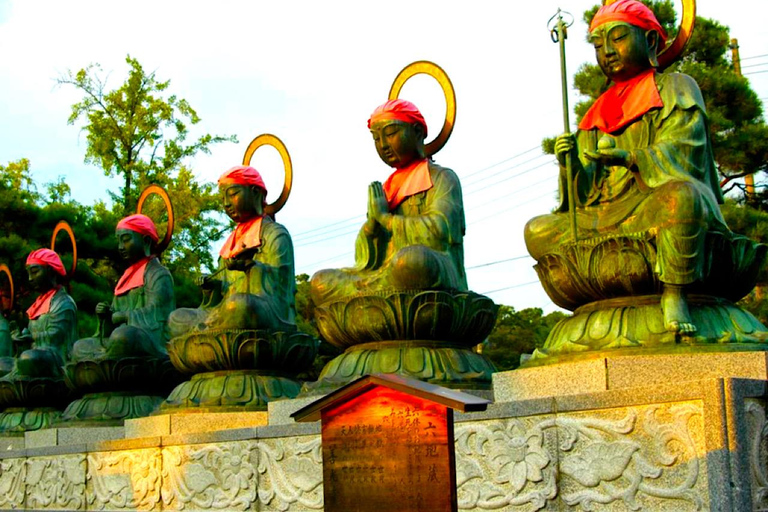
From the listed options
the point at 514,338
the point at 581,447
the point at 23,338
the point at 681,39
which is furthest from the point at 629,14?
the point at 514,338

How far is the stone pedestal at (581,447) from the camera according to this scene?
14.9 feet

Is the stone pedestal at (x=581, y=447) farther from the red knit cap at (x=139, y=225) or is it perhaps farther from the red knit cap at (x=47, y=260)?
the red knit cap at (x=47, y=260)

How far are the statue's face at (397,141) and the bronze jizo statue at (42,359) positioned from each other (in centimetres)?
511

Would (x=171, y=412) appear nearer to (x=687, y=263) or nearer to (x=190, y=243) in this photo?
(x=687, y=263)

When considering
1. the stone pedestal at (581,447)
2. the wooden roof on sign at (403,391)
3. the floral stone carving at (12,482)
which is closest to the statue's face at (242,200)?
the stone pedestal at (581,447)

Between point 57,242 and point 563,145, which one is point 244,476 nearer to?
point 563,145

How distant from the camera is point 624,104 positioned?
6195mm

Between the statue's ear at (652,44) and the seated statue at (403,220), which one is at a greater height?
the statue's ear at (652,44)

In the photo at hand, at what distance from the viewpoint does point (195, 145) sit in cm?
2227

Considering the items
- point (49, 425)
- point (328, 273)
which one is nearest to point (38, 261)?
point (49, 425)

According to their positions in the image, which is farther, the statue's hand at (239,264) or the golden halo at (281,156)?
the golden halo at (281,156)

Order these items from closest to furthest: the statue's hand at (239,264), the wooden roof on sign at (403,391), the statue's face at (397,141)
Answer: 1. the wooden roof on sign at (403,391)
2. the statue's face at (397,141)
3. the statue's hand at (239,264)

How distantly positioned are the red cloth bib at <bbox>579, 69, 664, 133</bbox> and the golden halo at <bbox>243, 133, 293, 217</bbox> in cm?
377

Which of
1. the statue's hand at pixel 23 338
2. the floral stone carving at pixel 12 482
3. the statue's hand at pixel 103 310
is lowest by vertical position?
the floral stone carving at pixel 12 482
